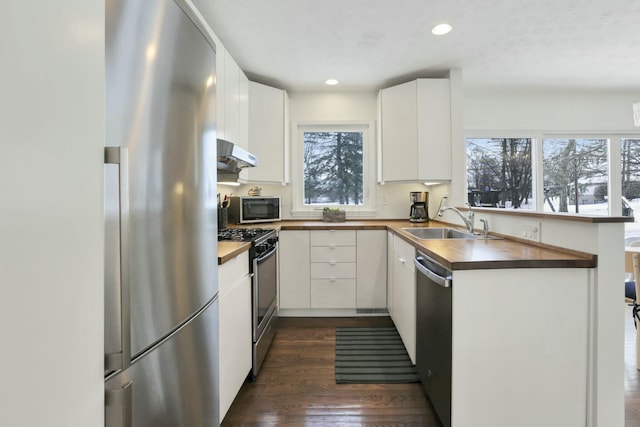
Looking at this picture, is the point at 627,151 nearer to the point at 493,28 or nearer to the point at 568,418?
the point at 493,28

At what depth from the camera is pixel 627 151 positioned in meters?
3.89

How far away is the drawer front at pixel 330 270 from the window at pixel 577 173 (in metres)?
2.64

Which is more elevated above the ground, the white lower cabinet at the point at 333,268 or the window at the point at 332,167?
the window at the point at 332,167

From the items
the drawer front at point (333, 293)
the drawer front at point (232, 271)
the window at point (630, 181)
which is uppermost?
the window at point (630, 181)

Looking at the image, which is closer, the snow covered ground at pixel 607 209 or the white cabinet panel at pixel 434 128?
the white cabinet panel at pixel 434 128

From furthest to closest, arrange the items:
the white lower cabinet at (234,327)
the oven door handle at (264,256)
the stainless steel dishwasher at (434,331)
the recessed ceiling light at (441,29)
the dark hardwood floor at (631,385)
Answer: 1. the recessed ceiling light at (441,29)
2. the oven door handle at (264,256)
3. the dark hardwood floor at (631,385)
4. the white lower cabinet at (234,327)
5. the stainless steel dishwasher at (434,331)

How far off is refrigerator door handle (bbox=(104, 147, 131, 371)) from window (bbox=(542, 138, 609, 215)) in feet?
14.6

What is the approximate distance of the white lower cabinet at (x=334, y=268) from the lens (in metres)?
3.11

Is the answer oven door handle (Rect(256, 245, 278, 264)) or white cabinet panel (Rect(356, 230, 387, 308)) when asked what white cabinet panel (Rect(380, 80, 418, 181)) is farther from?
oven door handle (Rect(256, 245, 278, 264))

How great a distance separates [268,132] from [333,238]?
1285mm

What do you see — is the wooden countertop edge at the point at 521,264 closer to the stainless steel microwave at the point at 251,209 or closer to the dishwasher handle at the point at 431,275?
the dishwasher handle at the point at 431,275

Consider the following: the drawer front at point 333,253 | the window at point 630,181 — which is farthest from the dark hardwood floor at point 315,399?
the window at point 630,181

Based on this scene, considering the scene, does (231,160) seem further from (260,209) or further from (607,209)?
(607,209)

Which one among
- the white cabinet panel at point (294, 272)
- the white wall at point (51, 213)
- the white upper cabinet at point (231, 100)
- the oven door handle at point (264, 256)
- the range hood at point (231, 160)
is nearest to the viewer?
the white wall at point (51, 213)
